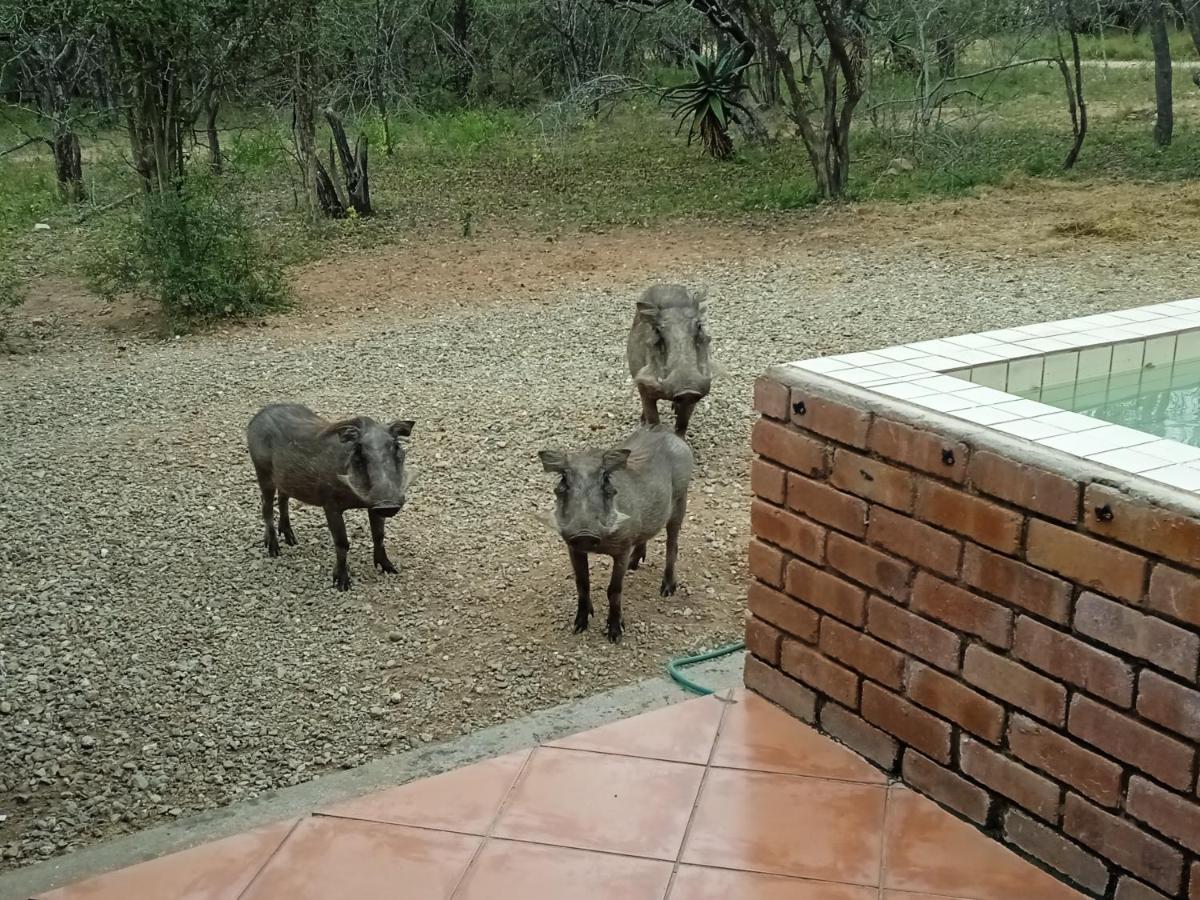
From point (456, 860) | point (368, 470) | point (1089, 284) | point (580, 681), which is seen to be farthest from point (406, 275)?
point (456, 860)

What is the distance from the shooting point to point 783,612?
318 centimetres

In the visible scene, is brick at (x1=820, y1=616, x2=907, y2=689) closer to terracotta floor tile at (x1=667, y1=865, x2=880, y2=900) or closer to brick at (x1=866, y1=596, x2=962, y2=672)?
brick at (x1=866, y1=596, x2=962, y2=672)

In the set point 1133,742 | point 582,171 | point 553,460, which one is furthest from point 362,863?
point 582,171

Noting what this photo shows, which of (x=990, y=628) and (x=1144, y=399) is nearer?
(x=990, y=628)

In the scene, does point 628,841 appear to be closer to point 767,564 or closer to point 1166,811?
point 767,564

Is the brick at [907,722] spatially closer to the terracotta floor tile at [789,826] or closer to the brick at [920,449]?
the terracotta floor tile at [789,826]

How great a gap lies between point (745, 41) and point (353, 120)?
499 centimetres

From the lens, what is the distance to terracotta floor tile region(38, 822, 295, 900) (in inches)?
105

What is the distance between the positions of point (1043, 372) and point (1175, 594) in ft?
3.72

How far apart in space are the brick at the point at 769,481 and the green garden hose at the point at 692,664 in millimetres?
711

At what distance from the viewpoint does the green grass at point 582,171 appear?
12.7m

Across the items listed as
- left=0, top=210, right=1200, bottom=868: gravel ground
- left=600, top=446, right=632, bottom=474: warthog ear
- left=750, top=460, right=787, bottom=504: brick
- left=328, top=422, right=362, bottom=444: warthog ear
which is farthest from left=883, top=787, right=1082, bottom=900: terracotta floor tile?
left=328, top=422, right=362, bottom=444: warthog ear

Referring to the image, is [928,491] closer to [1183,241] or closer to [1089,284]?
[1089,284]

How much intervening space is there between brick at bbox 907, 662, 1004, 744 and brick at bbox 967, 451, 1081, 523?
44cm
